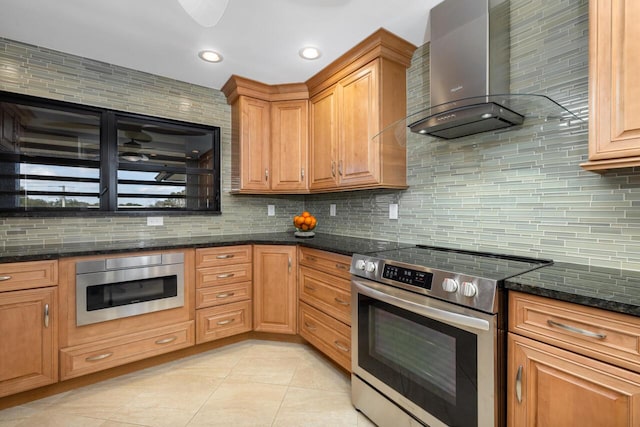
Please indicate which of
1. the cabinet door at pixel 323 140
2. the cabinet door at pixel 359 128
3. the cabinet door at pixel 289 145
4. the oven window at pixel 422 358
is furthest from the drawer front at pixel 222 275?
the oven window at pixel 422 358

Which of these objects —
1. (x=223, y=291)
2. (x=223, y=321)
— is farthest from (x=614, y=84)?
(x=223, y=321)

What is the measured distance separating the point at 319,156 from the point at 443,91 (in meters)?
1.27

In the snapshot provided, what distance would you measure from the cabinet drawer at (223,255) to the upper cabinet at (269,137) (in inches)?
24.9

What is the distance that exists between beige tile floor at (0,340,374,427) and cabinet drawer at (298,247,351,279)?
0.76m

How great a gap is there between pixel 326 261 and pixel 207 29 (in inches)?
72.0

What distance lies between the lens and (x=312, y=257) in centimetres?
237

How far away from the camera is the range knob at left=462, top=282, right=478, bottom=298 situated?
1.16 metres

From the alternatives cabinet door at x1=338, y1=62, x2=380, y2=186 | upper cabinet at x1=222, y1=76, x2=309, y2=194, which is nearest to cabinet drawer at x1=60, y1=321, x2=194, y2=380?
upper cabinet at x1=222, y1=76, x2=309, y2=194

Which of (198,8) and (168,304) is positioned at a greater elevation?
(198,8)

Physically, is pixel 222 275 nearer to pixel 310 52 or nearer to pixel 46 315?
pixel 46 315

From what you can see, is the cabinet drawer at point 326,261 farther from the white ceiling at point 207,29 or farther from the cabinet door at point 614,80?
the white ceiling at point 207,29

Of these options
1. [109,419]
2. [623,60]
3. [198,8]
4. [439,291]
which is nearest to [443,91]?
[623,60]

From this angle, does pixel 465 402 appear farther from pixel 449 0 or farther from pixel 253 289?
pixel 449 0

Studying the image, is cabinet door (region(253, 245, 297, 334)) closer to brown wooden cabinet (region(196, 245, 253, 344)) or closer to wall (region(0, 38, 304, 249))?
brown wooden cabinet (region(196, 245, 253, 344))
